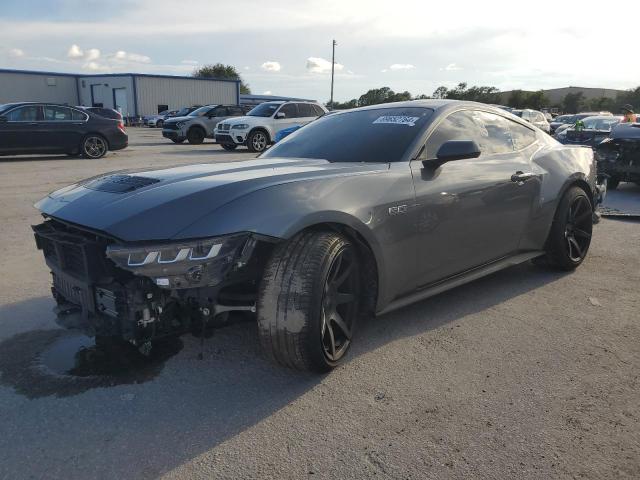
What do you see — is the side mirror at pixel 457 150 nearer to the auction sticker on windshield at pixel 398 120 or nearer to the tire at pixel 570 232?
the auction sticker on windshield at pixel 398 120

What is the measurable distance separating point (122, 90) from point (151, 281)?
52555 mm

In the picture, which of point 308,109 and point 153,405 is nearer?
point 153,405

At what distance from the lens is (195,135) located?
21484mm

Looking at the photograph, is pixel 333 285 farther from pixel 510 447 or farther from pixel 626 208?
pixel 626 208

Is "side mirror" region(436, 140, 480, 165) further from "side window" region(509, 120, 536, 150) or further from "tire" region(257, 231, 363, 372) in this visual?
"side window" region(509, 120, 536, 150)

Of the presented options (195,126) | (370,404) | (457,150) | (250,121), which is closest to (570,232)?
(457,150)

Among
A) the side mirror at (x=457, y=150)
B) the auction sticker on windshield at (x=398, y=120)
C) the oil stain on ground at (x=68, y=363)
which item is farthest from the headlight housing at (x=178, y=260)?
the auction sticker on windshield at (x=398, y=120)

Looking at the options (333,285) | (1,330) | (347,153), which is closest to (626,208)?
(347,153)

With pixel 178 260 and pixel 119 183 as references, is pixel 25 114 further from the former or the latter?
Answer: pixel 178 260

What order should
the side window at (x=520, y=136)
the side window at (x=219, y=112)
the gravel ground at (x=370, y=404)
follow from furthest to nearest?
1. the side window at (x=219, y=112)
2. the side window at (x=520, y=136)
3. the gravel ground at (x=370, y=404)

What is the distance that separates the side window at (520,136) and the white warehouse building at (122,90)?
49377 millimetres

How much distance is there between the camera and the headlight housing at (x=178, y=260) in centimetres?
241

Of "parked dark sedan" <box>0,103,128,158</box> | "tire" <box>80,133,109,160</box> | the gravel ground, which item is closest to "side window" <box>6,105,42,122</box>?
"parked dark sedan" <box>0,103,128,158</box>

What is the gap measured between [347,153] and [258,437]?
1.97 metres
